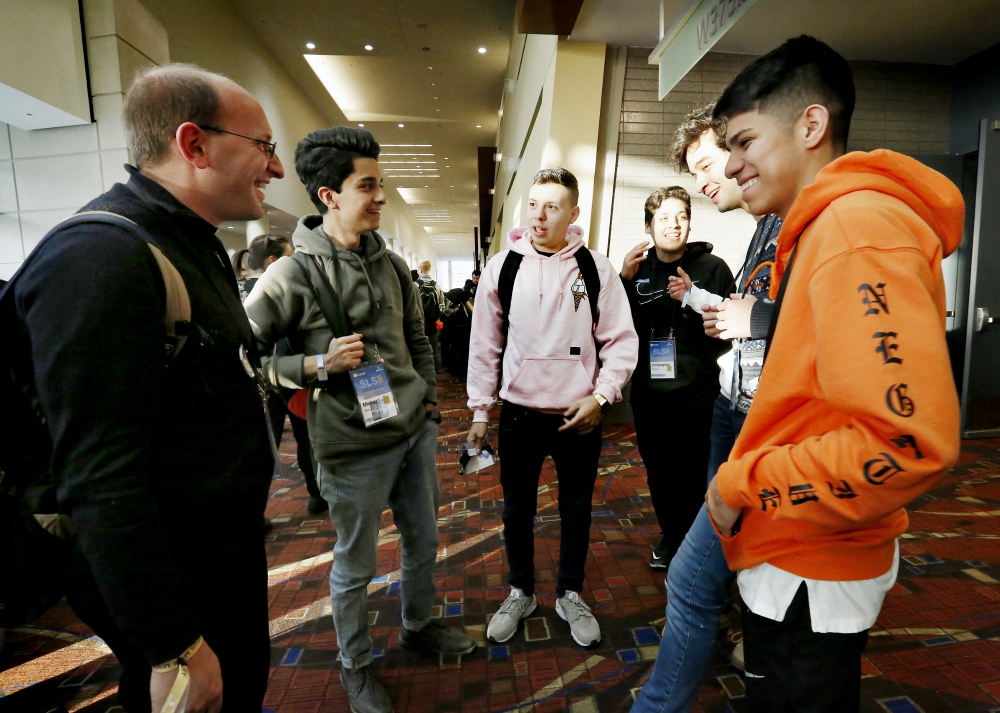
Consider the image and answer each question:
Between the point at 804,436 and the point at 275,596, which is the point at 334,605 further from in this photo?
the point at 804,436

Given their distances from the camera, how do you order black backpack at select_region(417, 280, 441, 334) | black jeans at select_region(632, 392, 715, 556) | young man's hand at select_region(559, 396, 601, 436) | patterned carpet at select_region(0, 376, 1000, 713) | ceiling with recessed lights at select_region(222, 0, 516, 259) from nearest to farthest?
patterned carpet at select_region(0, 376, 1000, 713), young man's hand at select_region(559, 396, 601, 436), black jeans at select_region(632, 392, 715, 556), black backpack at select_region(417, 280, 441, 334), ceiling with recessed lights at select_region(222, 0, 516, 259)

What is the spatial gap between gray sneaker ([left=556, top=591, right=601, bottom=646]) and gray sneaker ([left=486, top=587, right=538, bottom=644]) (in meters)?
0.14

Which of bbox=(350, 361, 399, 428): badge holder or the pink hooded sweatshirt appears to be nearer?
bbox=(350, 361, 399, 428): badge holder

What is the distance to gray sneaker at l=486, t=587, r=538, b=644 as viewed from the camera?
6.39 feet

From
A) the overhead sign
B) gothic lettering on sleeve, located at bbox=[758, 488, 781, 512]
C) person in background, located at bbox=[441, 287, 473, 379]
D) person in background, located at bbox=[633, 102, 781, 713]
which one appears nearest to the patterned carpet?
person in background, located at bbox=[633, 102, 781, 713]

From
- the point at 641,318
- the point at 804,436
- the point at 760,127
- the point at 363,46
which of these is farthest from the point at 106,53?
the point at 804,436

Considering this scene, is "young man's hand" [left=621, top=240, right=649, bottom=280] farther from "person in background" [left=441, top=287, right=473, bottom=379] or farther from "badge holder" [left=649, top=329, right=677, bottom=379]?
"person in background" [left=441, top=287, right=473, bottom=379]

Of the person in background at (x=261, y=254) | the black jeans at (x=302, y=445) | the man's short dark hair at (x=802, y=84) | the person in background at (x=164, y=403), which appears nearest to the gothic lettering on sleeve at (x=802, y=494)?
the man's short dark hair at (x=802, y=84)

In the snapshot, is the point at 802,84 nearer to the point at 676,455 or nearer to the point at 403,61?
the point at 676,455

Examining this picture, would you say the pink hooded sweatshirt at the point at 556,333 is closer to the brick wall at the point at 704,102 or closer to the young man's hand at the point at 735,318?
the young man's hand at the point at 735,318

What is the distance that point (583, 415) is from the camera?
1795mm

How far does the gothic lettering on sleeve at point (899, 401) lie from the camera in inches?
25.1

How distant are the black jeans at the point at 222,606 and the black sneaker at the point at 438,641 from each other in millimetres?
896

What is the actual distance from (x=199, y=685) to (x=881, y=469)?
Answer: 105 centimetres
